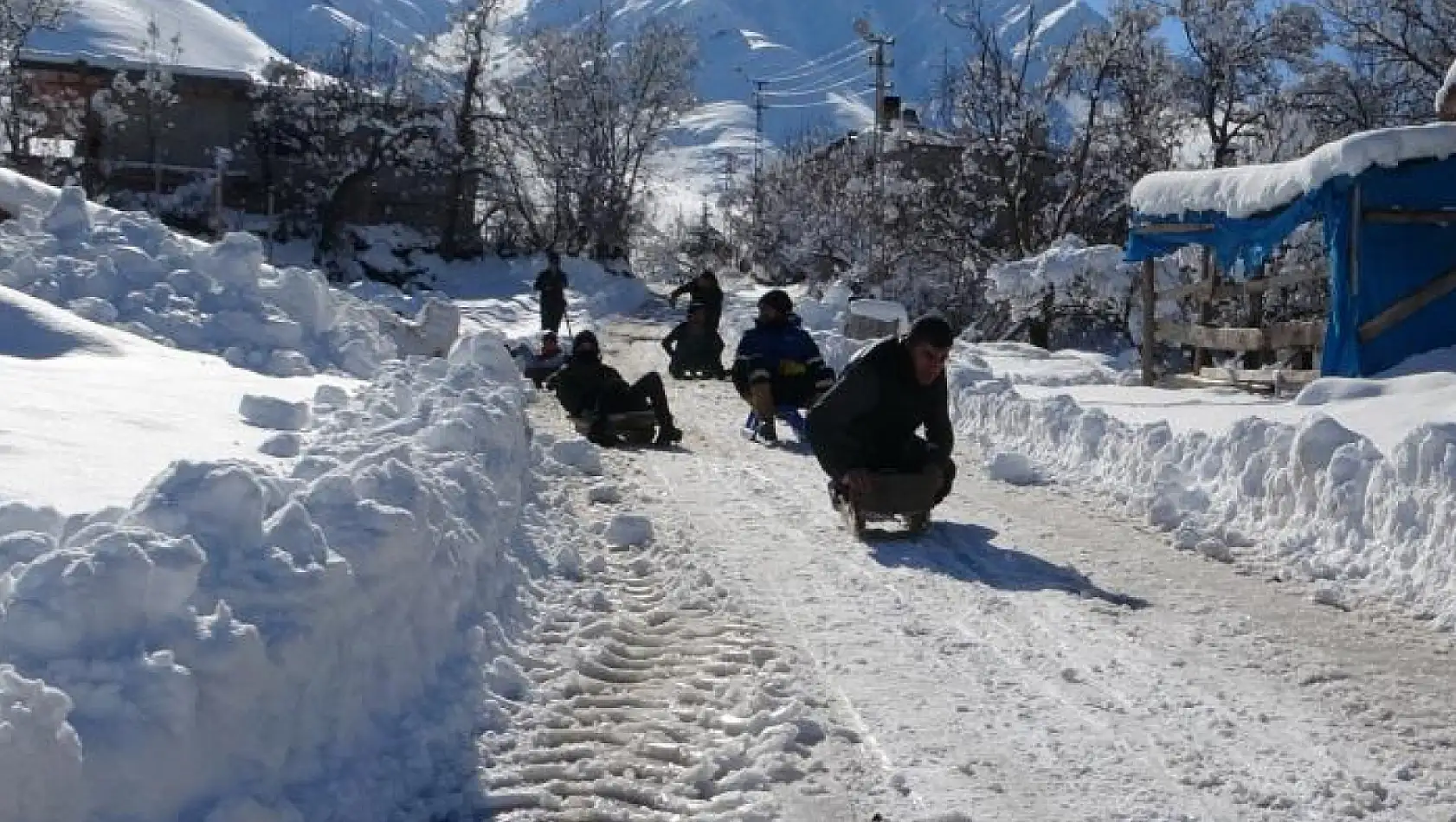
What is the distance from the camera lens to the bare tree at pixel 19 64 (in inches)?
1635

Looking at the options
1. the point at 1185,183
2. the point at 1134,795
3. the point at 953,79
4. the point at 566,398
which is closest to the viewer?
the point at 1134,795

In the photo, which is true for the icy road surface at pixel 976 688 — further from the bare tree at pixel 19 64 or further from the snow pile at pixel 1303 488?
the bare tree at pixel 19 64

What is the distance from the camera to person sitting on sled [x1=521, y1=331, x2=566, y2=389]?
1844 centimetres

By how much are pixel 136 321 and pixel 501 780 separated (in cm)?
1030

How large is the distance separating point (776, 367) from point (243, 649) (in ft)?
35.7

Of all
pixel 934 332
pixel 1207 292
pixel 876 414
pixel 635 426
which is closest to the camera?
pixel 934 332

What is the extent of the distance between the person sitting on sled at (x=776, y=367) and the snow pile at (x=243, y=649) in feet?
24.8

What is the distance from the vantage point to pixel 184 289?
47.9ft

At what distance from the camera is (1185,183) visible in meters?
17.6

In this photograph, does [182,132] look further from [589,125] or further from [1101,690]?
[1101,690]

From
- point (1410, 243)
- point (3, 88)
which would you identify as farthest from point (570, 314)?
point (1410, 243)

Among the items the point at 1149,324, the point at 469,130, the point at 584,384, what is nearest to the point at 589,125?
the point at 469,130

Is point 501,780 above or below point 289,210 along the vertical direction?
below

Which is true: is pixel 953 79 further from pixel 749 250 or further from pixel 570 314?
pixel 749 250
